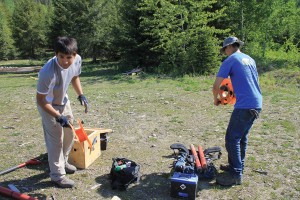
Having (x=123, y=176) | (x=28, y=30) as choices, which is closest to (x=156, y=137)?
(x=123, y=176)

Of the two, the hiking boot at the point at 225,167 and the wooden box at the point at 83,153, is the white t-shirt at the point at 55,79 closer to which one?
the wooden box at the point at 83,153

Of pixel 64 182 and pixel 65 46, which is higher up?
pixel 65 46

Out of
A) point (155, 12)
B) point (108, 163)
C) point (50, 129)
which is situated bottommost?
point (108, 163)

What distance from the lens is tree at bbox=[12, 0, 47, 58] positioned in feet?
153

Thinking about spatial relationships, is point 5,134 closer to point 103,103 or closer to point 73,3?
point 103,103

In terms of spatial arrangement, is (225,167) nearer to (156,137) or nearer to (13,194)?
(156,137)

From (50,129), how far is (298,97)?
31.8 feet

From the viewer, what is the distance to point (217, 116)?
9.04m

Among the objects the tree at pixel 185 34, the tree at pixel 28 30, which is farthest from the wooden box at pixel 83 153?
the tree at pixel 28 30

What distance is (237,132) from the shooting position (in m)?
4.84

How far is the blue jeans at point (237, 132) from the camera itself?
475 centimetres

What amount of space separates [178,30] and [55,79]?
1438 cm

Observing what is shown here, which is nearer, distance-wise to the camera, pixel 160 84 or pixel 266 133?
pixel 266 133

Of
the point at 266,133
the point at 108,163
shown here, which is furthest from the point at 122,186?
the point at 266,133
